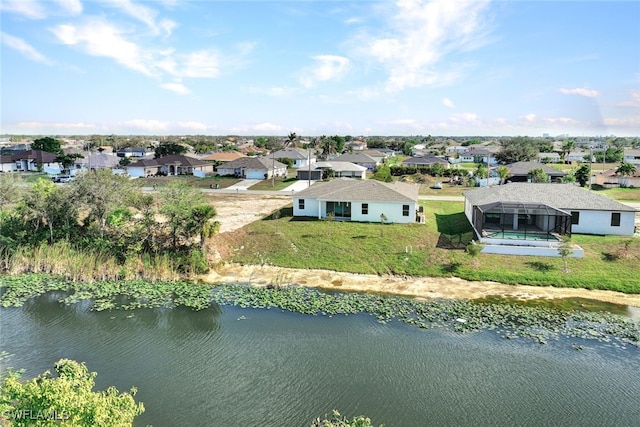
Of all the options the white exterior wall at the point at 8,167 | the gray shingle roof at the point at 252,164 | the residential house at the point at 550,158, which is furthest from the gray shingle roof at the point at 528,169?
the white exterior wall at the point at 8,167

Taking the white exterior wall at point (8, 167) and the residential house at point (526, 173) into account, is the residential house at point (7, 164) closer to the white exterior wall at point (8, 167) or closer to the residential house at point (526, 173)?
the white exterior wall at point (8, 167)

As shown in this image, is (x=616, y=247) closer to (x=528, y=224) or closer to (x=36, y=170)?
(x=528, y=224)

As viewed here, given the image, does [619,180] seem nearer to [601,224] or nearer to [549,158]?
[601,224]

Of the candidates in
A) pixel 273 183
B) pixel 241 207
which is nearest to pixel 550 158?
pixel 273 183

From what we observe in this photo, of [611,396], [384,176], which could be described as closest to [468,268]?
[611,396]

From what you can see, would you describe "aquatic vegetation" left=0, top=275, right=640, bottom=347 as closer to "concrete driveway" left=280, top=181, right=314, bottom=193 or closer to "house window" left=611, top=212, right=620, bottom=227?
"house window" left=611, top=212, right=620, bottom=227

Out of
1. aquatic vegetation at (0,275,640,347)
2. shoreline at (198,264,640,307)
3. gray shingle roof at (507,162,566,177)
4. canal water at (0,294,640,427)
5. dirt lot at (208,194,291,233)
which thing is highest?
gray shingle roof at (507,162,566,177)

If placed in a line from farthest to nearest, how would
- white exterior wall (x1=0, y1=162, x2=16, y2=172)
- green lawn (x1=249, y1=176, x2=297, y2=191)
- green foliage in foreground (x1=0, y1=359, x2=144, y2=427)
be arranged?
white exterior wall (x1=0, y1=162, x2=16, y2=172)
green lawn (x1=249, y1=176, x2=297, y2=191)
green foliage in foreground (x1=0, y1=359, x2=144, y2=427)

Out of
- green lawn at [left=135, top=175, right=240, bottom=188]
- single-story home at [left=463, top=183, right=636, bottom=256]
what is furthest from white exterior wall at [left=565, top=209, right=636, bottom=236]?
green lawn at [left=135, top=175, right=240, bottom=188]
